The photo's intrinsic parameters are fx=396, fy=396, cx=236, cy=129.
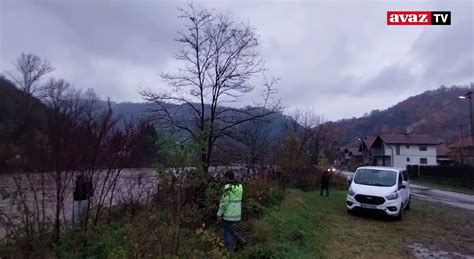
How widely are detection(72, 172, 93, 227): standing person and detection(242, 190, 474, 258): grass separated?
3.13 m

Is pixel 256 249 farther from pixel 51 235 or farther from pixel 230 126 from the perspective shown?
pixel 230 126

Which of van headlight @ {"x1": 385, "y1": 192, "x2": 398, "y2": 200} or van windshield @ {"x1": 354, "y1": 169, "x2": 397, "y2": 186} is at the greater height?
van windshield @ {"x1": 354, "y1": 169, "x2": 397, "y2": 186}

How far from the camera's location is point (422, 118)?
73.8 meters

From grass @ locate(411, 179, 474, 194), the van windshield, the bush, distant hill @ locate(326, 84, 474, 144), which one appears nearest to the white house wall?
distant hill @ locate(326, 84, 474, 144)

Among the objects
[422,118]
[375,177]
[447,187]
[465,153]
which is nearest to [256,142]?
[375,177]

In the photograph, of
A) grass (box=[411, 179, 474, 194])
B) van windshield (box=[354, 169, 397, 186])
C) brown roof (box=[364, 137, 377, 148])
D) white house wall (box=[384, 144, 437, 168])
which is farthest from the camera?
brown roof (box=[364, 137, 377, 148])

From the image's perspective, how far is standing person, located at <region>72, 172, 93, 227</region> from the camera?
7281 millimetres

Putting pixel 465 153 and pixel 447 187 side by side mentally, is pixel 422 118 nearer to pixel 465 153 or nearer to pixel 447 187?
pixel 465 153

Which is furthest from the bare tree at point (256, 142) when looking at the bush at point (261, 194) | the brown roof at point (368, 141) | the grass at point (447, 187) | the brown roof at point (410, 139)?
the brown roof at point (368, 141)

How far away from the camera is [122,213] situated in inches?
323

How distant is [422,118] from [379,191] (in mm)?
67270

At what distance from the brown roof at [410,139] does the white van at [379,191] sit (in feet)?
220

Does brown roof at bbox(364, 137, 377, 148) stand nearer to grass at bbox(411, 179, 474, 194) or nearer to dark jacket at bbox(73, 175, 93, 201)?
grass at bbox(411, 179, 474, 194)

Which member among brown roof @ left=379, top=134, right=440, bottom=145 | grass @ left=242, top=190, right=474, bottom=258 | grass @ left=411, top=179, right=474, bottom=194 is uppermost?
brown roof @ left=379, top=134, right=440, bottom=145
